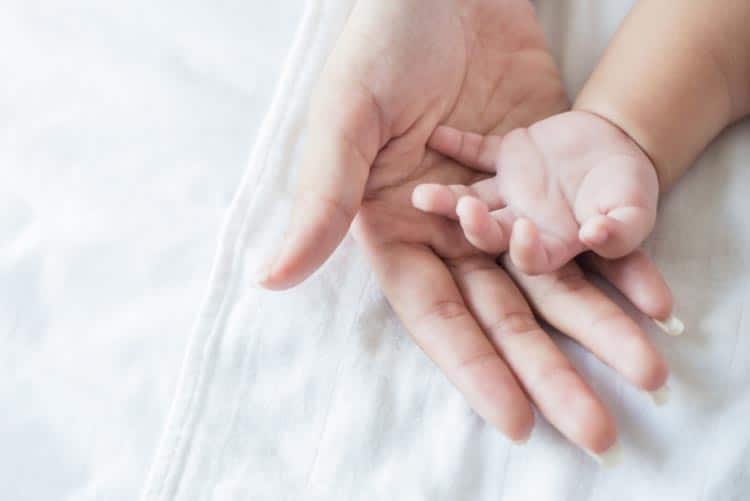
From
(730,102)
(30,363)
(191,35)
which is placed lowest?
(30,363)

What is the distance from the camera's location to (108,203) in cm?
67

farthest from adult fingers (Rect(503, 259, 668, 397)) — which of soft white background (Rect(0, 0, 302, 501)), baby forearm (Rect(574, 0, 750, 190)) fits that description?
soft white background (Rect(0, 0, 302, 501))

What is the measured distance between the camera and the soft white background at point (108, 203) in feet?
1.90

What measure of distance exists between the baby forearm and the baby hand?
Answer: 0.02 metres

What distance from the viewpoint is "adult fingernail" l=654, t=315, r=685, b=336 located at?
56cm

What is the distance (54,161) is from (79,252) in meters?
0.10

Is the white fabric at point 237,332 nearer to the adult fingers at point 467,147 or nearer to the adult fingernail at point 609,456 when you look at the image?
the adult fingernail at point 609,456

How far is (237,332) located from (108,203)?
166 mm

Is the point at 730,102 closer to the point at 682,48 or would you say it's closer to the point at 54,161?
the point at 682,48

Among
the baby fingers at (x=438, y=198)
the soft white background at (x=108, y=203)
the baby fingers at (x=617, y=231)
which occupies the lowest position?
the soft white background at (x=108, y=203)

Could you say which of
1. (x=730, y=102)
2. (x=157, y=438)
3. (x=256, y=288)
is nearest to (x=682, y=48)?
(x=730, y=102)

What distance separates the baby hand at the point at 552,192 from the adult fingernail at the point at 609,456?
0.40ft

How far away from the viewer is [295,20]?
77 cm

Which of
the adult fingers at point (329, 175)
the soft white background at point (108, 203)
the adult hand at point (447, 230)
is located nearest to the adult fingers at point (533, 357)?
the adult hand at point (447, 230)
